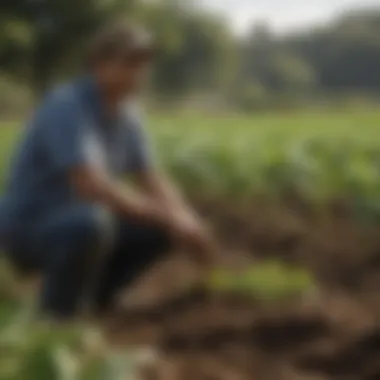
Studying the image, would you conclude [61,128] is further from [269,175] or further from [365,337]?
[365,337]

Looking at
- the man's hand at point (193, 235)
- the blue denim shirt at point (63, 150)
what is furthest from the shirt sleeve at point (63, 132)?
the man's hand at point (193, 235)

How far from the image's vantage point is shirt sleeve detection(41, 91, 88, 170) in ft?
3.57

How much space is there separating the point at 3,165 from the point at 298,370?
1.30 feet

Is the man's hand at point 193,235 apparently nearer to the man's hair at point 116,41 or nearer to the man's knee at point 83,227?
the man's knee at point 83,227

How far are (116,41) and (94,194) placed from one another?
165mm

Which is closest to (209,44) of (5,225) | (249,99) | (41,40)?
(249,99)

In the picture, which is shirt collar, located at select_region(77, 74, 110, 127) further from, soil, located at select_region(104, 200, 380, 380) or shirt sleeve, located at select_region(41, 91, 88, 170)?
soil, located at select_region(104, 200, 380, 380)

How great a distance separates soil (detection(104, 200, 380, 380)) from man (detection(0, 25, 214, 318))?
0.04 m

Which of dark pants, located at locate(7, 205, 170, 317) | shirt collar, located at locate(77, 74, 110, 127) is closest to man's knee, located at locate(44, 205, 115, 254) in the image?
dark pants, located at locate(7, 205, 170, 317)

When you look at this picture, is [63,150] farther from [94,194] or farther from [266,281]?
[266,281]

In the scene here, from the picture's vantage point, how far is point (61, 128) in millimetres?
1093

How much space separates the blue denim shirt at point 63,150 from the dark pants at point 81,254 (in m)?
0.02

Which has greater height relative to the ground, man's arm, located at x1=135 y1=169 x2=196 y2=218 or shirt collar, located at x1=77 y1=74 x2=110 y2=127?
shirt collar, located at x1=77 y1=74 x2=110 y2=127

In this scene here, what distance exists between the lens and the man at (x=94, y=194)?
1.09 meters
